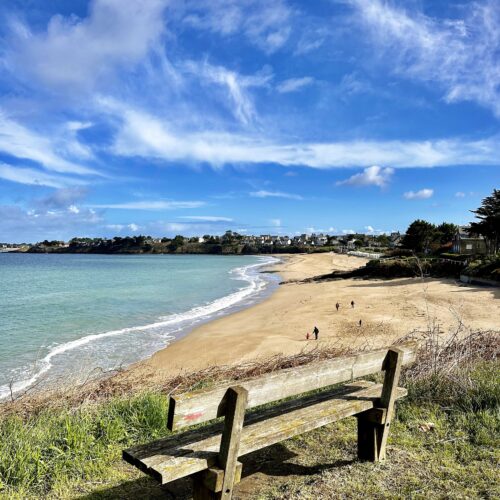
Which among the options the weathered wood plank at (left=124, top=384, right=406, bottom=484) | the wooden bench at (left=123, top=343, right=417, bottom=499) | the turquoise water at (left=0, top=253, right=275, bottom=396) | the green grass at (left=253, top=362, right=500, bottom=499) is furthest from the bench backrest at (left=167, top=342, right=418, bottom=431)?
the turquoise water at (left=0, top=253, right=275, bottom=396)

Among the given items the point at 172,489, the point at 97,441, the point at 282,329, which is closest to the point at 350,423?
the point at 172,489

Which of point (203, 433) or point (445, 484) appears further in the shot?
point (445, 484)

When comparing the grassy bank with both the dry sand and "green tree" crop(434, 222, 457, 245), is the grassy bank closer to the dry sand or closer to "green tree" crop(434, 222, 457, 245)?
the dry sand

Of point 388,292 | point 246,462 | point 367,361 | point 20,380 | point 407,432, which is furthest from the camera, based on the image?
point 388,292

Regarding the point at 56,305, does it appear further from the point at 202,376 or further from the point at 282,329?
the point at 202,376

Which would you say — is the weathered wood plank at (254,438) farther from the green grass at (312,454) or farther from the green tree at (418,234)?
the green tree at (418,234)

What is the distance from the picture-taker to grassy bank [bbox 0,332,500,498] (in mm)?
3748

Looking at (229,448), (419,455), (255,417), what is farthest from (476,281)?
(229,448)

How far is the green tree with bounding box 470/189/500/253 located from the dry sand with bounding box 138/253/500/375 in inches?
798

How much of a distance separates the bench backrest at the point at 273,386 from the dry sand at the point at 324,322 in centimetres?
650

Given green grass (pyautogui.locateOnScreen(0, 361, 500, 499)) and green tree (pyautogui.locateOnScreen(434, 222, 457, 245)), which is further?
green tree (pyautogui.locateOnScreen(434, 222, 457, 245))

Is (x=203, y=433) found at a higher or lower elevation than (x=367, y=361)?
lower

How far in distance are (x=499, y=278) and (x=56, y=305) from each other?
3196 centimetres

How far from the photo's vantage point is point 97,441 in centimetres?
459
